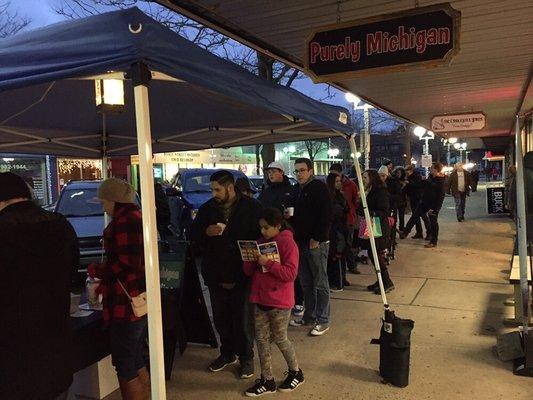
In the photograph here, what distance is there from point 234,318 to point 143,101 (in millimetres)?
2491

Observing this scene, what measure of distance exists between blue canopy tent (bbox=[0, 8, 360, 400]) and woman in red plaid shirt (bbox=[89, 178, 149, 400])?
599 millimetres

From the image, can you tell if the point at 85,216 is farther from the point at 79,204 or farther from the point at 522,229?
the point at 522,229

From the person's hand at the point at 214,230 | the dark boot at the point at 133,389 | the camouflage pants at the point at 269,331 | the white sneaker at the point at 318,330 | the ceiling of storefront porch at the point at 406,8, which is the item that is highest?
the ceiling of storefront porch at the point at 406,8

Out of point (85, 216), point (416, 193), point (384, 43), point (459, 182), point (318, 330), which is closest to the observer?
point (384, 43)

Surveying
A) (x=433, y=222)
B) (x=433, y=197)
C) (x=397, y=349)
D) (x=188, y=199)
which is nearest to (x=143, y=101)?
(x=397, y=349)

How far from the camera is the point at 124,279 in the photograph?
10.3 feet

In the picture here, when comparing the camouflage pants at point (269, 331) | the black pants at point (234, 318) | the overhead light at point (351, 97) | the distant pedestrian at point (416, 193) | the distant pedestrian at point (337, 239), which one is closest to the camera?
the camouflage pants at point (269, 331)

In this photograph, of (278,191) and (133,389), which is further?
(278,191)

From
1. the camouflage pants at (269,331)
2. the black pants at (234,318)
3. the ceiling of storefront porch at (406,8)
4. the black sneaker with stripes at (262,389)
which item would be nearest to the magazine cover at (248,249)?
the camouflage pants at (269,331)

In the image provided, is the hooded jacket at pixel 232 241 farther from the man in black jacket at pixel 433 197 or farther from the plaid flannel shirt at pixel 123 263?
the man in black jacket at pixel 433 197

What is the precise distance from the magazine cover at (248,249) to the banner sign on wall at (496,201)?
14182 mm

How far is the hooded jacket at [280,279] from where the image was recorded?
12.5 feet

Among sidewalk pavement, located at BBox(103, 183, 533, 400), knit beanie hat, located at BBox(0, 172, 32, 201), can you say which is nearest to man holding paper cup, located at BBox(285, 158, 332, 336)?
sidewalk pavement, located at BBox(103, 183, 533, 400)

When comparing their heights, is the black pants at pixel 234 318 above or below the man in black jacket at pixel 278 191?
below
